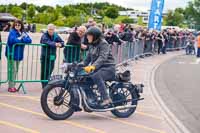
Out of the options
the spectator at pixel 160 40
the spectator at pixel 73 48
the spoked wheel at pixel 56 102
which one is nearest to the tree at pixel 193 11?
the spectator at pixel 160 40

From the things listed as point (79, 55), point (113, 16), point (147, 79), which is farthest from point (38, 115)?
point (113, 16)

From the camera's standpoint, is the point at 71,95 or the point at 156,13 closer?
the point at 71,95

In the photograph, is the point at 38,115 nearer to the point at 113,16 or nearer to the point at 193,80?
the point at 193,80

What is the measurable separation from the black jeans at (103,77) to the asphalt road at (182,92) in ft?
5.33

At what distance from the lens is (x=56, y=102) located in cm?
936

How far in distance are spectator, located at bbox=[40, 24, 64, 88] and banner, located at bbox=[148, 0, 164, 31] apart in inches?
881

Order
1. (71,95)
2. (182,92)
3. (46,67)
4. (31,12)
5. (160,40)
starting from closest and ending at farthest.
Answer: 1. (71,95)
2. (46,67)
3. (182,92)
4. (160,40)
5. (31,12)

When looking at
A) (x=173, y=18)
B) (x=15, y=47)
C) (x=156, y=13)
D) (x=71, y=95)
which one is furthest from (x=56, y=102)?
(x=173, y=18)

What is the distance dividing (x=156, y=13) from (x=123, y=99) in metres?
25.4

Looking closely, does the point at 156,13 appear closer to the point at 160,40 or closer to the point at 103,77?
the point at 160,40

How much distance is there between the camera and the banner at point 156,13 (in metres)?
34.6

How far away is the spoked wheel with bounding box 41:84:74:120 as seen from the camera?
30.6ft

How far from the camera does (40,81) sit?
12.9m

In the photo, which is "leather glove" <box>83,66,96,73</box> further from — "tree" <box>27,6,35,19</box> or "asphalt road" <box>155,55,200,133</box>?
"tree" <box>27,6,35,19</box>
